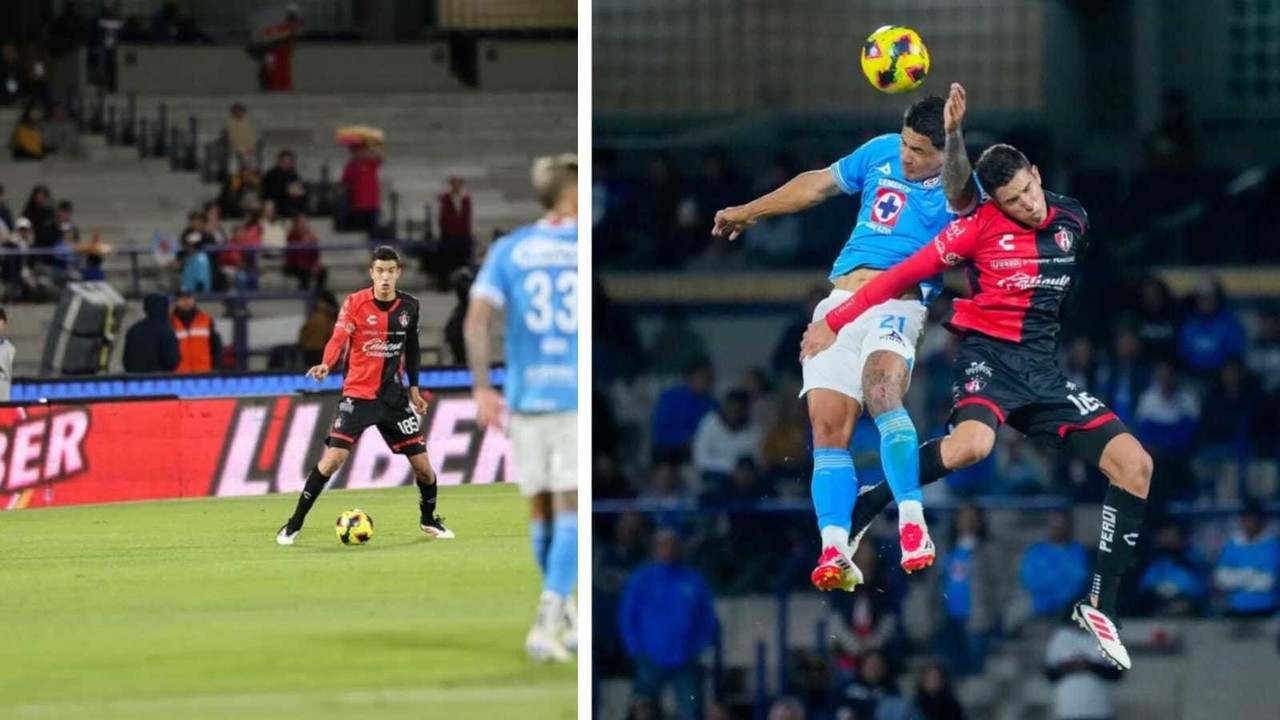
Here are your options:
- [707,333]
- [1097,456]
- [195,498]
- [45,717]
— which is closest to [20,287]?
[195,498]

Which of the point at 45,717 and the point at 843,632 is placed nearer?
the point at 45,717

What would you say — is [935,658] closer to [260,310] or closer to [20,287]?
[260,310]

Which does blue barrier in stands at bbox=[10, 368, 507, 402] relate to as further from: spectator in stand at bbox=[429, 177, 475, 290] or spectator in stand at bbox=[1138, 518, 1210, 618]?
spectator in stand at bbox=[429, 177, 475, 290]

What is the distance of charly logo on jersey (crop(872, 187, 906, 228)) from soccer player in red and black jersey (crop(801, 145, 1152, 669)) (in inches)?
9.4

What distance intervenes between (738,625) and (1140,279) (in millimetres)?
3152

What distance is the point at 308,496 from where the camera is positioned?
11.2 metres

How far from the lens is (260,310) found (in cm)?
1762

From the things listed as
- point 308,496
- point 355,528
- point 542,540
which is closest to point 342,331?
point 308,496

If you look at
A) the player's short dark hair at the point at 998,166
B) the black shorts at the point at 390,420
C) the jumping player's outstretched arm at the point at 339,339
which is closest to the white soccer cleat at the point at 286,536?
the black shorts at the point at 390,420

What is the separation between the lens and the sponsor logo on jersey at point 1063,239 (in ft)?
24.2

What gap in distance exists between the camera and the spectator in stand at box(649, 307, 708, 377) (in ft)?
35.7

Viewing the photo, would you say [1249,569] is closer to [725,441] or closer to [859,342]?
[725,441]

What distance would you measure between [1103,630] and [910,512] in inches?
30.2

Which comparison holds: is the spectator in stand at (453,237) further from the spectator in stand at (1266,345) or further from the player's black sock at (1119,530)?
the player's black sock at (1119,530)
